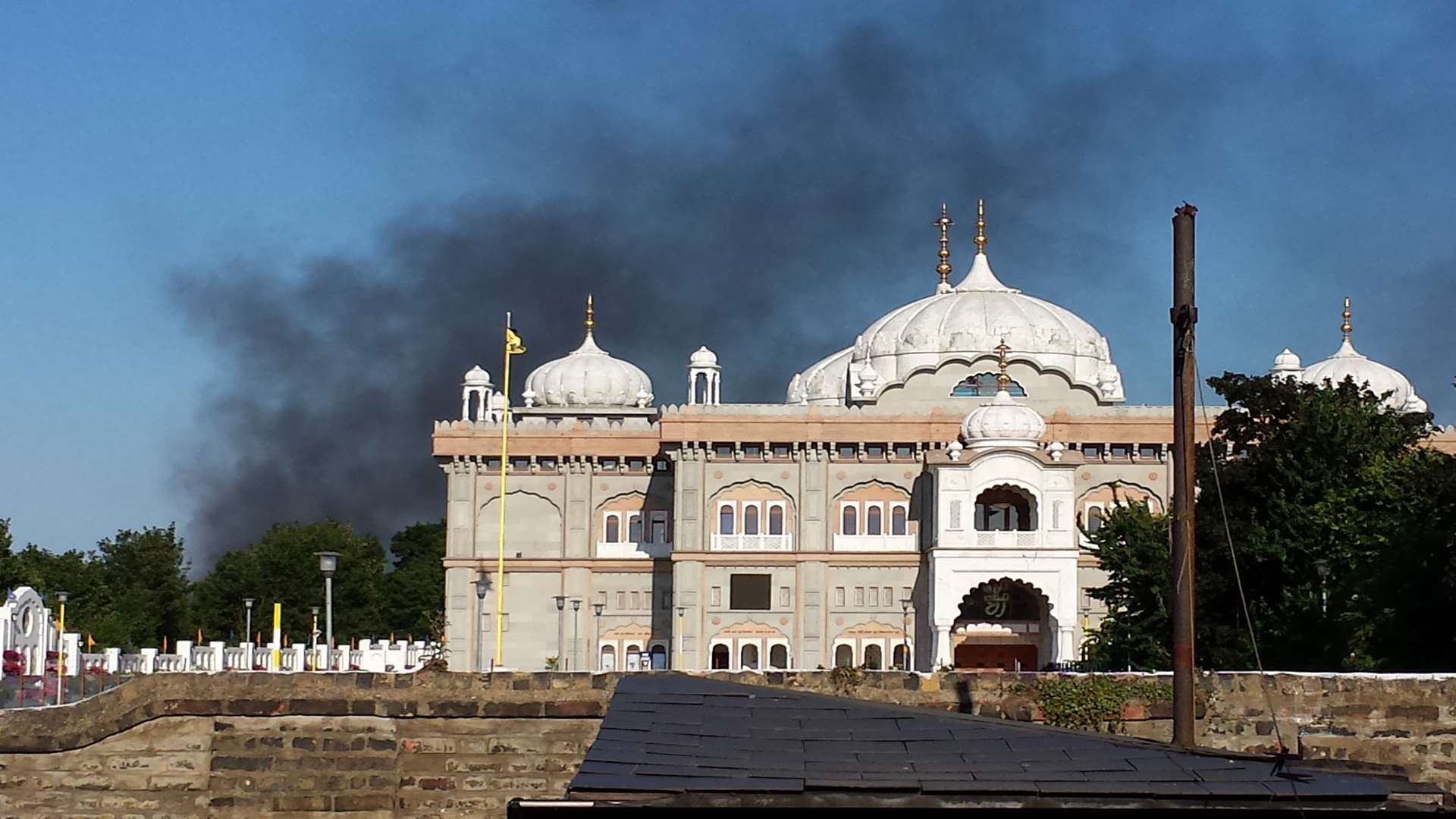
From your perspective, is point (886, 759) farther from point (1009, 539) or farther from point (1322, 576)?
point (1009, 539)

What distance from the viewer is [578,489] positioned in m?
76.8

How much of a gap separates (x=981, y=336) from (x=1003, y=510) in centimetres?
782

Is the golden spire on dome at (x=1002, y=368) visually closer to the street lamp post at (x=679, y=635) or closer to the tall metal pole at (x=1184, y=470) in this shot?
the street lamp post at (x=679, y=635)

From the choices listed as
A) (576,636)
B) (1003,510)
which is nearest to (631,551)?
(576,636)

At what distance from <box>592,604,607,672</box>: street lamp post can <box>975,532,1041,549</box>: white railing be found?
13.4m

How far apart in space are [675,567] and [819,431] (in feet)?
21.3

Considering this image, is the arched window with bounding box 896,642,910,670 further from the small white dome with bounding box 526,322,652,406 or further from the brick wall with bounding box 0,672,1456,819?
the brick wall with bounding box 0,672,1456,819

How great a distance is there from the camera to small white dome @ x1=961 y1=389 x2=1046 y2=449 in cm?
7125

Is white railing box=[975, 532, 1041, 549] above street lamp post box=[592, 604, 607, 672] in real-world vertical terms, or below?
above

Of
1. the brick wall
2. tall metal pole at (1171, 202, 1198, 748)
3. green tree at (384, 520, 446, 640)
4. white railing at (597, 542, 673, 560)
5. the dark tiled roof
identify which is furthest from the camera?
green tree at (384, 520, 446, 640)

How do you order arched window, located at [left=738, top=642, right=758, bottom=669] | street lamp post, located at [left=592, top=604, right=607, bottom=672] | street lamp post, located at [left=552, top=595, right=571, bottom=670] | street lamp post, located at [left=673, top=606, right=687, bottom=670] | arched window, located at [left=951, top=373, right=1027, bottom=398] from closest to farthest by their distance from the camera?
street lamp post, located at [left=552, top=595, right=571, bottom=670] < street lamp post, located at [left=673, top=606, right=687, bottom=670] < arched window, located at [left=738, top=642, right=758, bottom=669] < street lamp post, located at [left=592, top=604, right=607, bottom=672] < arched window, located at [left=951, top=373, right=1027, bottom=398]

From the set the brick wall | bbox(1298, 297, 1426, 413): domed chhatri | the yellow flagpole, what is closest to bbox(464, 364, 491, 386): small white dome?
the yellow flagpole

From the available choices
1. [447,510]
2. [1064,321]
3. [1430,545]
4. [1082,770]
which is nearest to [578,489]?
[447,510]

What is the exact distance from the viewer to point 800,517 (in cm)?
7456
